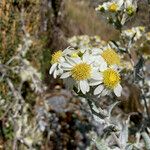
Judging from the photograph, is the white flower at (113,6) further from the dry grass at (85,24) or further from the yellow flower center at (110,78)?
the dry grass at (85,24)

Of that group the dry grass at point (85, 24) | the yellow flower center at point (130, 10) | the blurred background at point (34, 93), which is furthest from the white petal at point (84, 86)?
the dry grass at point (85, 24)

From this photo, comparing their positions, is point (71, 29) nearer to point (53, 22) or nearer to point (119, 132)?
point (53, 22)

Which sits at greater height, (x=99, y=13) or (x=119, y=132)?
(x=99, y=13)

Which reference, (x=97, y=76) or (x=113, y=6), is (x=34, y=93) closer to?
(x=113, y=6)

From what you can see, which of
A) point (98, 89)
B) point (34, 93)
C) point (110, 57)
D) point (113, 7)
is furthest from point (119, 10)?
point (34, 93)

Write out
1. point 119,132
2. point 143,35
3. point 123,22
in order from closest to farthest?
point 119,132, point 123,22, point 143,35

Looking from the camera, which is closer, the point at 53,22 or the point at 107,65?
the point at 107,65

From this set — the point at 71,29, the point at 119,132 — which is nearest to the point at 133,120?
the point at 71,29
